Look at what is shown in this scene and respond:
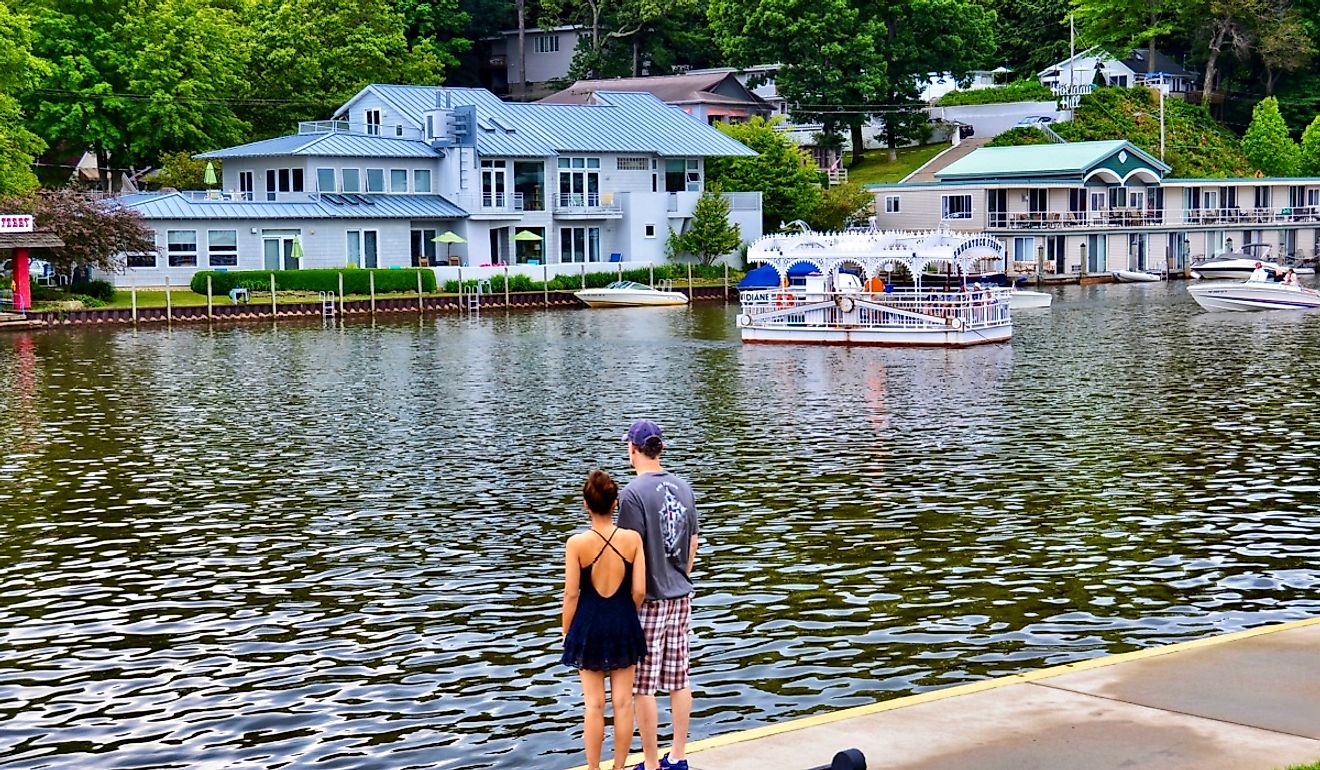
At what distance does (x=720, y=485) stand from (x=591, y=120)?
7615cm

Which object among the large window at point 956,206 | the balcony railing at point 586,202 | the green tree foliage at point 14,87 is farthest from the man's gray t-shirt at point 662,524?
the large window at point 956,206

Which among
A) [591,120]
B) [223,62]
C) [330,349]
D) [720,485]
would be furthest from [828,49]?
[720,485]

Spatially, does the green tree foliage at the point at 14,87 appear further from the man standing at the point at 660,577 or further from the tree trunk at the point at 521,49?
the man standing at the point at 660,577

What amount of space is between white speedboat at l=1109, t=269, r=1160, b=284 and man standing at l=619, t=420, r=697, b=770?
3940 inches

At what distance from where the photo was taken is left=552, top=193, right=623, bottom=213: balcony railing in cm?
9888

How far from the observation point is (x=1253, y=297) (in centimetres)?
7712

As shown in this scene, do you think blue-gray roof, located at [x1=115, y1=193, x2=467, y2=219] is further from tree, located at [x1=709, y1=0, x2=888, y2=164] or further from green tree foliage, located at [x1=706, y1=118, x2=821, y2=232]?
tree, located at [x1=709, y1=0, x2=888, y2=164]

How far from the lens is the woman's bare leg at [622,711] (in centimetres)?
→ 1309

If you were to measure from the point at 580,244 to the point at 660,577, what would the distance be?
8853 cm

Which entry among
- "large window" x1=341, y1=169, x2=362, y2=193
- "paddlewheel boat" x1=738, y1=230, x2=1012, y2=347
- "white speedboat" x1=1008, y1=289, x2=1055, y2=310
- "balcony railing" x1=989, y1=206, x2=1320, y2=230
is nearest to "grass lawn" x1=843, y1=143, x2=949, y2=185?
"balcony railing" x1=989, y1=206, x2=1320, y2=230

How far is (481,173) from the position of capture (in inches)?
3787

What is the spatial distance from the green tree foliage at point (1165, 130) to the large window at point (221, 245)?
213 feet

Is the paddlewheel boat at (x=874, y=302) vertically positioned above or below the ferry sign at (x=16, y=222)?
below

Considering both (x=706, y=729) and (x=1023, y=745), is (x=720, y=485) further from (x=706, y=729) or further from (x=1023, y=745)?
(x=1023, y=745)
